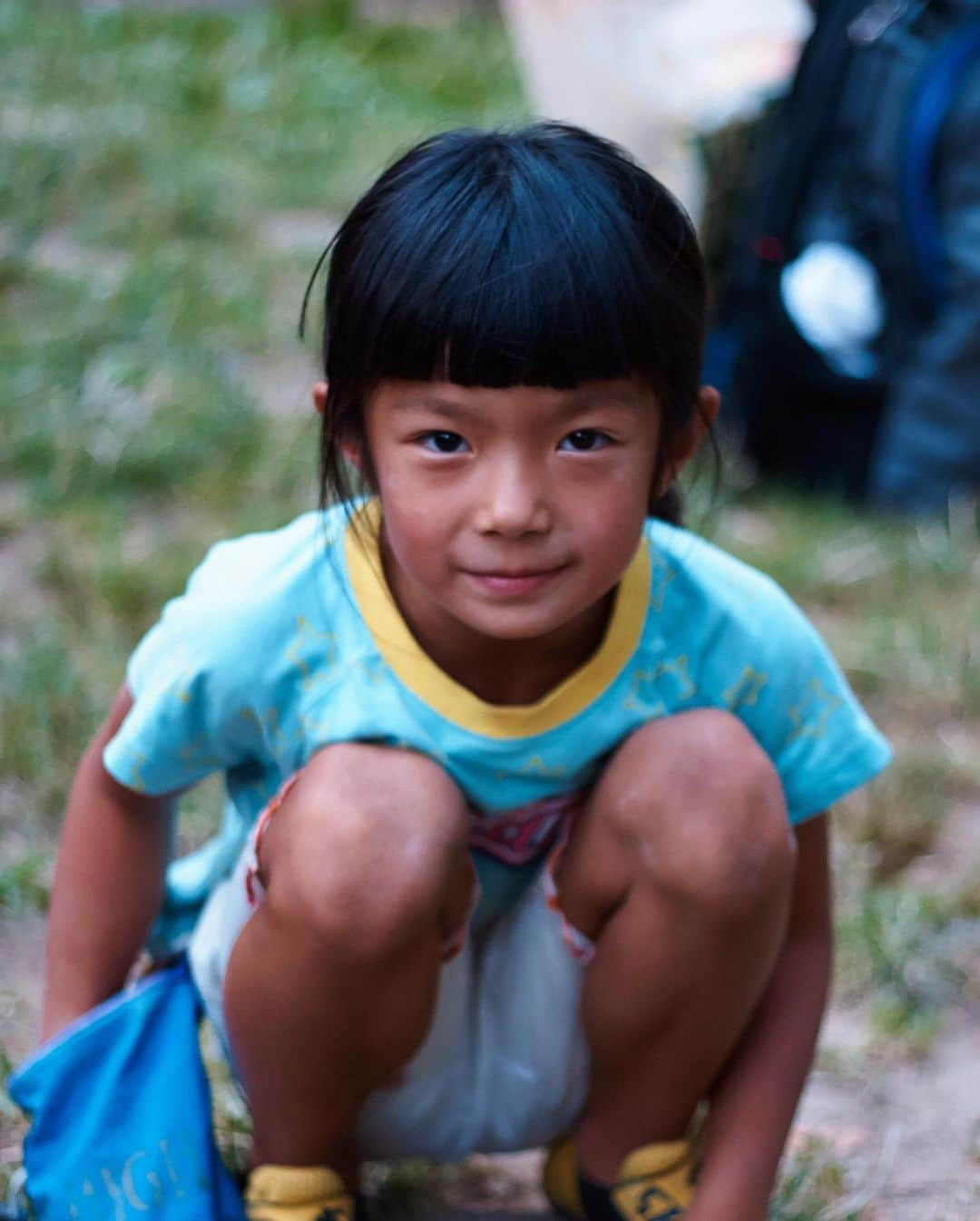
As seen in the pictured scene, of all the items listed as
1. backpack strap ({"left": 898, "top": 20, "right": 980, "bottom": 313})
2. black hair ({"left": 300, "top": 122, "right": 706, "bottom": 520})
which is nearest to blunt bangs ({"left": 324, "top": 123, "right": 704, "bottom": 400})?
black hair ({"left": 300, "top": 122, "right": 706, "bottom": 520})

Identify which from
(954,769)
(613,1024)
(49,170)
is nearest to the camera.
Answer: (613,1024)

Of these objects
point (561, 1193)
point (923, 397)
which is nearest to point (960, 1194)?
point (561, 1193)

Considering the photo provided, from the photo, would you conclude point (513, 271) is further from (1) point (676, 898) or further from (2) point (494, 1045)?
(2) point (494, 1045)

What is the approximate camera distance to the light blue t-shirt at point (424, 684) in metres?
1.44

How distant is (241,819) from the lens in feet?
5.23

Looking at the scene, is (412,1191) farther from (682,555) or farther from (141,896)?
(682,555)

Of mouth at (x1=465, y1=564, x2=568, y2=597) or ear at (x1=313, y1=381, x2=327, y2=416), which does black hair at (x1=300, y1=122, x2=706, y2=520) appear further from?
mouth at (x1=465, y1=564, x2=568, y2=597)

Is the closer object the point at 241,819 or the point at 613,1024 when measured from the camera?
the point at 613,1024

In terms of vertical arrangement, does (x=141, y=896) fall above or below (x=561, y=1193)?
above

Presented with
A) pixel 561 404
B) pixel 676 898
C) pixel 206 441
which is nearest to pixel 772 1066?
pixel 676 898

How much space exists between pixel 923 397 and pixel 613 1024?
1921 millimetres

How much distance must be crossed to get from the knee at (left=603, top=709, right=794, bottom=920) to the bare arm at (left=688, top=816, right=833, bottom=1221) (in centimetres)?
15

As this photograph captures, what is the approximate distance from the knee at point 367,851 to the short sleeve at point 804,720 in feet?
0.89

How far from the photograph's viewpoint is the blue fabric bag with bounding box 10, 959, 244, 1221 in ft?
4.81
